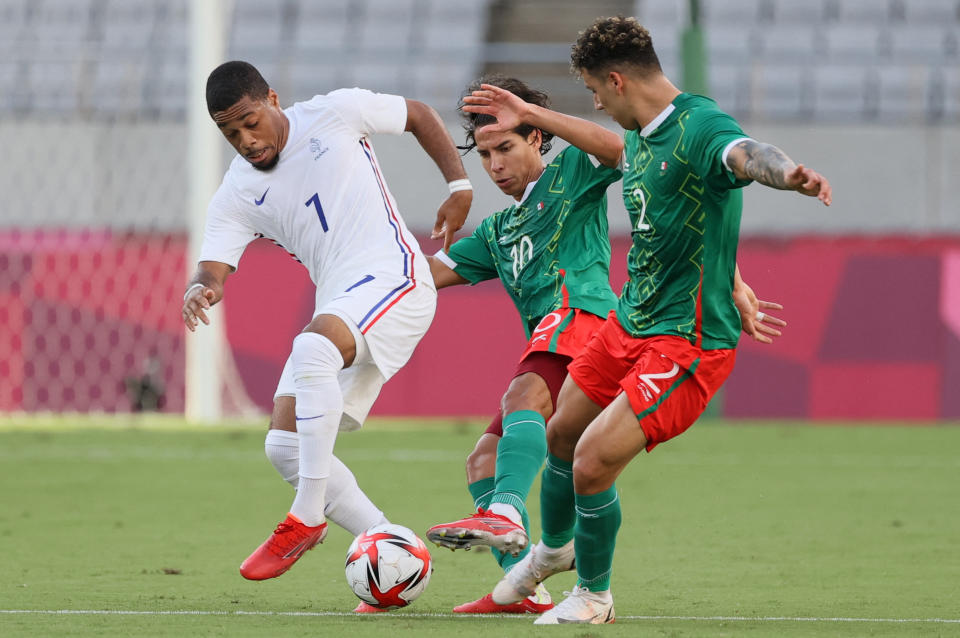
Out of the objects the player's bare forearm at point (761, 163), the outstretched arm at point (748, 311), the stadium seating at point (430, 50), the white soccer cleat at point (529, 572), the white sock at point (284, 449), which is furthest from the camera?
the stadium seating at point (430, 50)

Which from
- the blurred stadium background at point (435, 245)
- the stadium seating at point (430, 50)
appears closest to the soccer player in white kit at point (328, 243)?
the blurred stadium background at point (435, 245)

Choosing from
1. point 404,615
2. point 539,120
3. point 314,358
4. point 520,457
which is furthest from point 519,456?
point 539,120

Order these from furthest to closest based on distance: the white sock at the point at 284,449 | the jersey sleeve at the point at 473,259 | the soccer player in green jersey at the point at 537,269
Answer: the jersey sleeve at the point at 473,259, the white sock at the point at 284,449, the soccer player in green jersey at the point at 537,269

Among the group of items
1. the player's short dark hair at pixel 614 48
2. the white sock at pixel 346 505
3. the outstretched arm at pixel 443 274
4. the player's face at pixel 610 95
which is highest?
the player's short dark hair at pixel 614 48

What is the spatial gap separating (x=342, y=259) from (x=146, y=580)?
148 cm

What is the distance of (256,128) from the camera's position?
5031 millimetres

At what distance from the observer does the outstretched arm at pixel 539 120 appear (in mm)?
4711

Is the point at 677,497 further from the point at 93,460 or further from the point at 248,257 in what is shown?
the point at 248,257

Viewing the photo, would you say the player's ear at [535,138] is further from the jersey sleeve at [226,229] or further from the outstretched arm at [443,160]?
the jersey sleeve at [226,229]

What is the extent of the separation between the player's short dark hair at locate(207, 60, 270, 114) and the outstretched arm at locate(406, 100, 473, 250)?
0.67m

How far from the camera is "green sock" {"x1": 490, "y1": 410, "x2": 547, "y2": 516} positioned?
15.3ft

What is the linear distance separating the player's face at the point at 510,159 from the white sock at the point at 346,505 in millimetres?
1187

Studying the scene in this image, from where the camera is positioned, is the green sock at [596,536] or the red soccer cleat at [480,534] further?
the green sock at [596,536]

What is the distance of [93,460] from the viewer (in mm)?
10492
